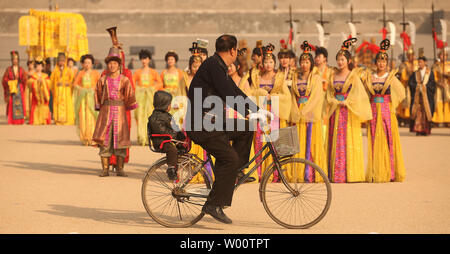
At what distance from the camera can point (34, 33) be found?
23500 mm

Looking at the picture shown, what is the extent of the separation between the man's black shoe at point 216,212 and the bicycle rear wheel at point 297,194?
0.35 m

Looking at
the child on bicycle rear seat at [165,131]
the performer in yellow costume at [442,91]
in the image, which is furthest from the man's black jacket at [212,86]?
the performer in yellow costume at [442,91]

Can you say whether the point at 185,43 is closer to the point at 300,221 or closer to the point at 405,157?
the point at 405,157

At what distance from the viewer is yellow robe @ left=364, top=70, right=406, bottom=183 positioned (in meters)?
9.82

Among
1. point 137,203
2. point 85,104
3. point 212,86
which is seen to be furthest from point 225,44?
point 85,104

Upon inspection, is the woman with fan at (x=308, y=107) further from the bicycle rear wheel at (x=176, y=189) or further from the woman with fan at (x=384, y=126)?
the bicycle rear wheel at (x=176, y=189)

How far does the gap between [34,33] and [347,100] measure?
15.6 metres

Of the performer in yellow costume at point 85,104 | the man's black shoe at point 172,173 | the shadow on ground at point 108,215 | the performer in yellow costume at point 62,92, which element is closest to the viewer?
the man's black shoe at point 172,173

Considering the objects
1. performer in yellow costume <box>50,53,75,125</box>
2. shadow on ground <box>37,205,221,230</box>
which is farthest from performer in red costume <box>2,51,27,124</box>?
shadow on ground <box>37,205,221,230</box>

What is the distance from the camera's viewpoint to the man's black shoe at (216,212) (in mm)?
6664

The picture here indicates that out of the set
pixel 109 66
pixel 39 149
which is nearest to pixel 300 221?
pixel 109 66

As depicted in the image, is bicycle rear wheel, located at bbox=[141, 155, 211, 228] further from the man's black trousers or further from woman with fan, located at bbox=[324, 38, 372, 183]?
woman with fan, located at bbox=[324, 38, 372, 183]

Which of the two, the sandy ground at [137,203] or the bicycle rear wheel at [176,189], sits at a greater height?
the bicycle rear wheel at [176,189]

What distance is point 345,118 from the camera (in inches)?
393
